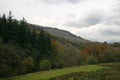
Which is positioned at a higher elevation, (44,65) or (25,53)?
(25,53)

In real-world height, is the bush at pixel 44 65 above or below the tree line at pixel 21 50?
below

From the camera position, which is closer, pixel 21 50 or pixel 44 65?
pixel 21 50

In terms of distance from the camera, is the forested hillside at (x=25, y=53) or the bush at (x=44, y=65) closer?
the forested hillside at (x=25, y=53)

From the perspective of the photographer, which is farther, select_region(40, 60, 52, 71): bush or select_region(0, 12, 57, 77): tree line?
select_region(40, 60, 52, 71): bush

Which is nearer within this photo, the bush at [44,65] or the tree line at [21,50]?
the tree line at [21,50]

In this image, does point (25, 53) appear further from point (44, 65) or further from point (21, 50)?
point (44, 65)

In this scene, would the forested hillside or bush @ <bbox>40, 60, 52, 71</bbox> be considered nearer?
the forested hillside

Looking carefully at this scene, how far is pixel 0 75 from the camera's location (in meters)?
59.5

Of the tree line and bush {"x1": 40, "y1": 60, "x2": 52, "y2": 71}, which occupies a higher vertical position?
the tree line

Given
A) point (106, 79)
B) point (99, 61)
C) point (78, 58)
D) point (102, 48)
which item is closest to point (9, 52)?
point (106, 79)

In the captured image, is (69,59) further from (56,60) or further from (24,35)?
(24,35)

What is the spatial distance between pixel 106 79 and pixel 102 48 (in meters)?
85.9

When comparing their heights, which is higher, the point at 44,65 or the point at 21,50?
the point at 21,50

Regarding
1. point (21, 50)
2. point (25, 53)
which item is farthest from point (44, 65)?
point (21, 50)
